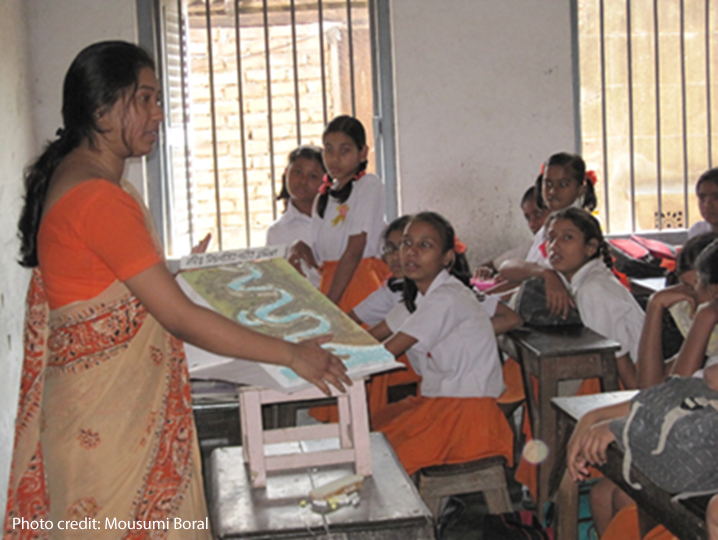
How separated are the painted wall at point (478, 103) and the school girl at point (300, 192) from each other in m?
0.88

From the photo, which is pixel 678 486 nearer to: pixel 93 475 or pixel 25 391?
pixel 93 475

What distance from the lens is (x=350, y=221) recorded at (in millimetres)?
3611

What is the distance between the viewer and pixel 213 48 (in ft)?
16.4

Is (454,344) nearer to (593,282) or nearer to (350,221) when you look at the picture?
(593,282)

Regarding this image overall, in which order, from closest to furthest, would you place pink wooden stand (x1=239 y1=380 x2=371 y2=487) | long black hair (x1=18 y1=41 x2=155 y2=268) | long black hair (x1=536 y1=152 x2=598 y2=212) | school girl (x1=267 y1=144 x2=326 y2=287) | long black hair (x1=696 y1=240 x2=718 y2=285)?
long black hair (x1=18 y1=41 x2=155 y2=268)
pink wooden stand (x1=239 y1=380 x2=371 y2=487)
long black hair (x1=696 y1=240 x2=718 y2=285)
long black hair (x1=536 y1=152 x2=598 y2=212)
school girl (x1=267 y1=144 x2=326 y2=287)

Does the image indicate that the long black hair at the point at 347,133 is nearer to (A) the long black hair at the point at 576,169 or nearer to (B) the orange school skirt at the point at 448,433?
(A) the long black hair at the point at 576,169

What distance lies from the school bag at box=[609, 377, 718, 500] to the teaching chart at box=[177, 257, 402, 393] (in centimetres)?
50

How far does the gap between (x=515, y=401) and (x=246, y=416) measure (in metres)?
1.51

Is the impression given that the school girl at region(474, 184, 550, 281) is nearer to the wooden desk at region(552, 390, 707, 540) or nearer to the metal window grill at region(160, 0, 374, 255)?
the metal window grill at region(160, 0, 374, 255)

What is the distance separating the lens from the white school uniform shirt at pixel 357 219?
3598 millimetres

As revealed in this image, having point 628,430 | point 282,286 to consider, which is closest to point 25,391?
point 282,286

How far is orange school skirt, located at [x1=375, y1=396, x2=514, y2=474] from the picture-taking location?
2436 mm

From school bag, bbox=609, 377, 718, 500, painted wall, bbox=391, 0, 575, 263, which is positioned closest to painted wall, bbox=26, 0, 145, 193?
painted wall, bbox=391, 0, 575, 263

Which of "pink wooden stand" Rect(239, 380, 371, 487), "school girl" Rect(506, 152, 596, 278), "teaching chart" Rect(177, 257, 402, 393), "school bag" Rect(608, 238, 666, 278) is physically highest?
"school girl" Rect(506, 152, 596, 278)
